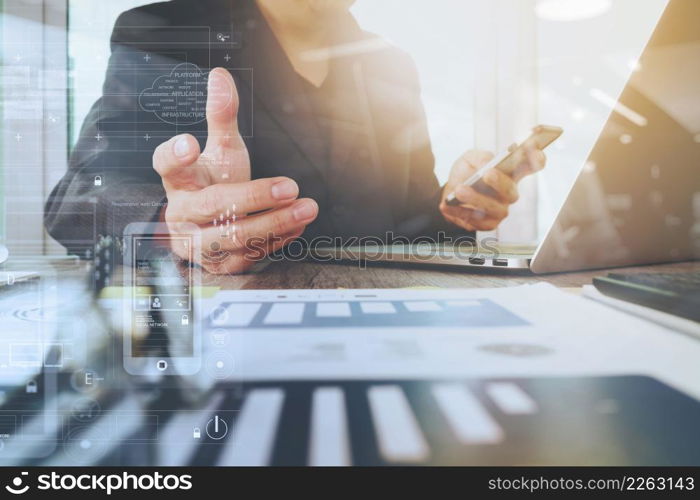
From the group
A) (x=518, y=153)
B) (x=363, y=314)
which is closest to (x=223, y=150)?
(x=363, y=314)

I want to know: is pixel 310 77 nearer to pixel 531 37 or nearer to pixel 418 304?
pixel 531 37

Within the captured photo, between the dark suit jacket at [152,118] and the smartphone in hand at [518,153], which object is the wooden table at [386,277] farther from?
the smartphone in hand at [518,153]

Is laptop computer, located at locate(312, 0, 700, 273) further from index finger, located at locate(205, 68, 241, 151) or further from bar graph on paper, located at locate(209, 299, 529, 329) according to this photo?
index finger, located at locate(205, 68, 241, 151)

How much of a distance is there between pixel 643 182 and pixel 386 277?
294mm

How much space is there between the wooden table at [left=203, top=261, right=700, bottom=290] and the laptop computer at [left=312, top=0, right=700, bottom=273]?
0.6 inches

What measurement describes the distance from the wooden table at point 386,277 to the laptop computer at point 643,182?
2 centimetres

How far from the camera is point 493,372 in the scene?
0.75 feet

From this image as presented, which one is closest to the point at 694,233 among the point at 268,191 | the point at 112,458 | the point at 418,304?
the point at 418,304

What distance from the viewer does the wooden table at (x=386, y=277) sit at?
0.38 m

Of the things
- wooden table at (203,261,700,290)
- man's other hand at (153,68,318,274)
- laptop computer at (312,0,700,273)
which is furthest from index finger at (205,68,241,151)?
laptop computer at (312,0,700,273)

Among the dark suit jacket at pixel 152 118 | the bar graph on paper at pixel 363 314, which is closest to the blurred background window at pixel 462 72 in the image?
the dark suit jacket at pixel 152 118

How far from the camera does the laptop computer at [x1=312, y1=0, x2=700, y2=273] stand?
390mm
